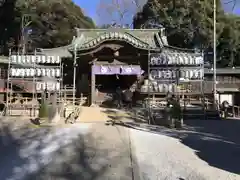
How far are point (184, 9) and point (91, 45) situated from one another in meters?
13.6

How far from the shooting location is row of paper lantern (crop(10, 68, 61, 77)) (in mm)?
20547

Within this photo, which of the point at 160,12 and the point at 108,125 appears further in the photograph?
the point at 160,12

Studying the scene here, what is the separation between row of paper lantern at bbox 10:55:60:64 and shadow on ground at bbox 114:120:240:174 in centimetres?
949

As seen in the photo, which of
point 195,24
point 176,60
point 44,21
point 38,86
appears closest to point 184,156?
point 38,86

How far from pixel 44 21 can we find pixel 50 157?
96.5ft

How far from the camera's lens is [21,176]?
6.98 m

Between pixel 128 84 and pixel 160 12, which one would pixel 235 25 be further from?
pixel 128 84

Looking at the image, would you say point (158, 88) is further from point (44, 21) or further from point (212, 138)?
point (44, 21)

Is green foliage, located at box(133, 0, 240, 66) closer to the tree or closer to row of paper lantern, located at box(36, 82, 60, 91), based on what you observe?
the tree

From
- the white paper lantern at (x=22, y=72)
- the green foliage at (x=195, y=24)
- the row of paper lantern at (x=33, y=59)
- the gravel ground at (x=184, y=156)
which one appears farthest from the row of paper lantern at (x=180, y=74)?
the green foliage at (x=195, y=24)

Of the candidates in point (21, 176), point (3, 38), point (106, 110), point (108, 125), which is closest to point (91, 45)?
point (106, 110)

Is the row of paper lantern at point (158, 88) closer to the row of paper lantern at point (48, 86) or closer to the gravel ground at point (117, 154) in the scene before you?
the row of paper lantern at point (48, 86)

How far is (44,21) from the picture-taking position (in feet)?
118

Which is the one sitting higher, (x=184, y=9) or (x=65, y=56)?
(x=184, y=9)
